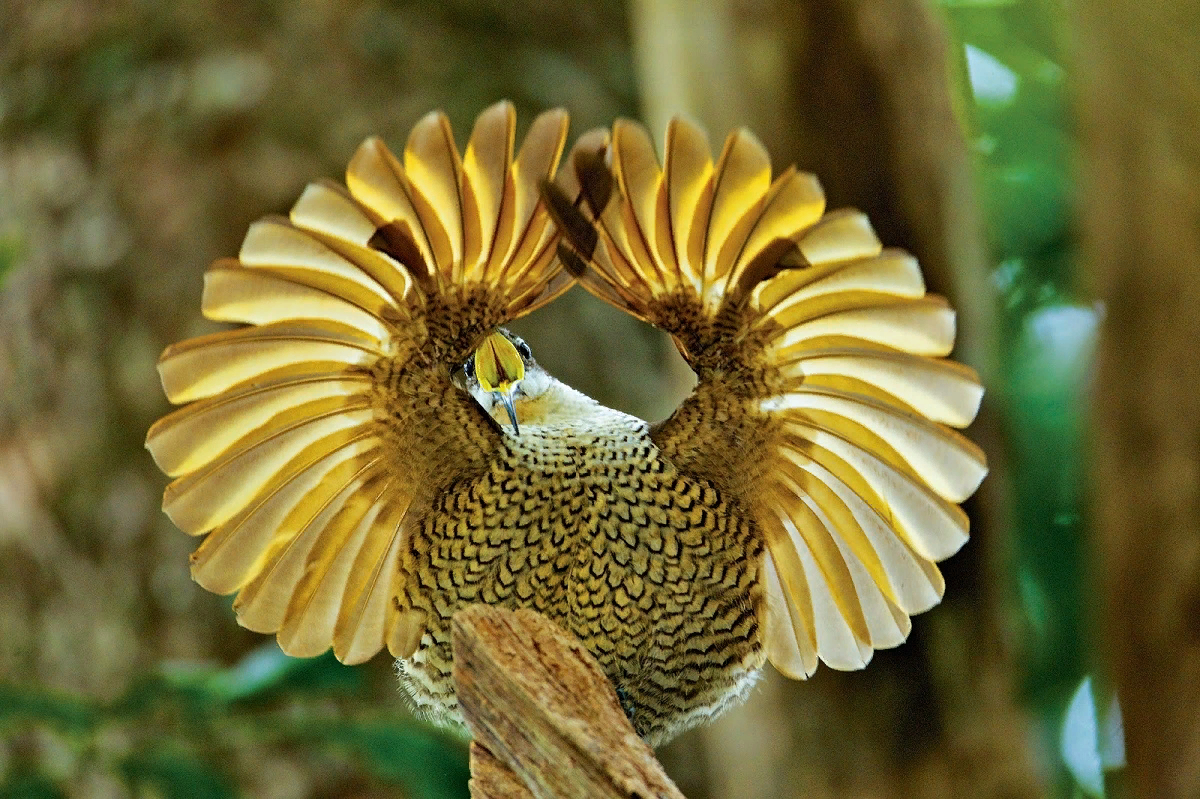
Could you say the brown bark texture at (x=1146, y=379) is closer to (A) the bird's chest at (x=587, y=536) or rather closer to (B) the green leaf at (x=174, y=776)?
(A) the bird's chest at (x=587, y=536)

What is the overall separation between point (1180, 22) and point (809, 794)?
1762mm

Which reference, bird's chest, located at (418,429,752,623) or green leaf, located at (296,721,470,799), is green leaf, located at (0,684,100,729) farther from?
bird's chest, located at (418,429,752,623)

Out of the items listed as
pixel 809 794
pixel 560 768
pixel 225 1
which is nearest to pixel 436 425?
pixel 560 768

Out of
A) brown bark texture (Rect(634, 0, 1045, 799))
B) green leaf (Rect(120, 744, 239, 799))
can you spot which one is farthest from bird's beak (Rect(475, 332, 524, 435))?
brown bark texture (Rect(634, 0, 1045, 799))

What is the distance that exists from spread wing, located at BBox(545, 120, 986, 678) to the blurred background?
0.68 m

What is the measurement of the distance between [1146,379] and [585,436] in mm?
1000

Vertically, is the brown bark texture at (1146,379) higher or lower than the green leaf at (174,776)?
lower

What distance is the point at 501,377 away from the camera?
1423mm

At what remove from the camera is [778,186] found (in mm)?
1194

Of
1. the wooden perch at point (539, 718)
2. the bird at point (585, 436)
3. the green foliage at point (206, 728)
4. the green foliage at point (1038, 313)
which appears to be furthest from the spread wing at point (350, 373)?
the green foliage at point (1038, 313)

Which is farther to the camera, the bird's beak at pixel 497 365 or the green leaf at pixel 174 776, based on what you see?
the green leaf at pixel 174 776

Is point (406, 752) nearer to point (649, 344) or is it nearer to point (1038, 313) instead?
point (649, 344)

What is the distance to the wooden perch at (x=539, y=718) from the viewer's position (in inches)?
46.0

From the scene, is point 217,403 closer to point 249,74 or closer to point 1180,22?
point 1180,22
